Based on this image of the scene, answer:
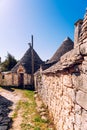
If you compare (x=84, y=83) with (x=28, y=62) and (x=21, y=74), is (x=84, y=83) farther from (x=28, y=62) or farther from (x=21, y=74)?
(x=28, y=62)

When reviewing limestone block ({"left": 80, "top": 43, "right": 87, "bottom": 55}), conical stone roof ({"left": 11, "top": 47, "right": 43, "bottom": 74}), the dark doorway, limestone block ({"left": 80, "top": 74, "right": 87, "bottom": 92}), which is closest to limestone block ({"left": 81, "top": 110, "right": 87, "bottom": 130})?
limestone block ({"left": 80, "top": 74, "right": 87, "bottom": 92})

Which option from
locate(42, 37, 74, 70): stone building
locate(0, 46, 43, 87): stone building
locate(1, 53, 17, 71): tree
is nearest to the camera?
locate(42, 37, 74, 70): stone building

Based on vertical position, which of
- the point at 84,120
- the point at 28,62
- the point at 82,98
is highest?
the point at 28,62

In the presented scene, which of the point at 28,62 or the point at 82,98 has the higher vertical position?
the point at 28,62

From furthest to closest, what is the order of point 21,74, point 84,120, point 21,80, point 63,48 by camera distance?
1. point 21,74
2. point 21,80
3. point 63,48
4. point 84,120

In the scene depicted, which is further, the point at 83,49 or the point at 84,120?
the point at 84,120

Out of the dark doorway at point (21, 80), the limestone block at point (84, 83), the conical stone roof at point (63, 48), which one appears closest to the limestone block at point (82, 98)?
the limestone block at point (84, 83)

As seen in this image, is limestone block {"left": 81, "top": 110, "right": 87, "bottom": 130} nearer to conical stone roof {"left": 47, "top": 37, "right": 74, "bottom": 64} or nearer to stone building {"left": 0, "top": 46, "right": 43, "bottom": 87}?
conical stone roof {"left": 47, "top": 37, "right": 74, "bottom": 64}

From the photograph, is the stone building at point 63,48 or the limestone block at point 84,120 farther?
the stone building at point 63,48

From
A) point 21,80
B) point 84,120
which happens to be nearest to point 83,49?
point 84,120

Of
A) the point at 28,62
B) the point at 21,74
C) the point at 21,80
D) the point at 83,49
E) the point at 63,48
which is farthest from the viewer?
the point at 28,62

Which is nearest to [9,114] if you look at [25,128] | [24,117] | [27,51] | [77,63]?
[24,117]

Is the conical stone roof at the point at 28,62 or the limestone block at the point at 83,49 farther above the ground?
the conical stone roof at the point at 28,62

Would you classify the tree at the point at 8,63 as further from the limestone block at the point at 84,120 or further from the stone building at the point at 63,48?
the limestone block at the point at 84,120
